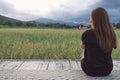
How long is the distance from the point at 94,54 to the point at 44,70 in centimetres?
110

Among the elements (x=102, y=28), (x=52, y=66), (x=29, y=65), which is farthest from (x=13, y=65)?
(x=102, y=28)

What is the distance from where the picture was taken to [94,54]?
635 cm

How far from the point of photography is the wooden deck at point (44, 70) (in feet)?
20.0

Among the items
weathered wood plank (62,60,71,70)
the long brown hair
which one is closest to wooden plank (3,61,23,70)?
weathered wood plank (62,60,71,70)

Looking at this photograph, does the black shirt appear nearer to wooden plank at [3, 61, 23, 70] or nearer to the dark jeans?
the dark jeans

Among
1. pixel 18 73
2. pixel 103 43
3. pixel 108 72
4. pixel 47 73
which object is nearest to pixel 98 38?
pixel 103 43

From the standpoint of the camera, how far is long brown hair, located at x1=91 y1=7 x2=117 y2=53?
6.20 metres

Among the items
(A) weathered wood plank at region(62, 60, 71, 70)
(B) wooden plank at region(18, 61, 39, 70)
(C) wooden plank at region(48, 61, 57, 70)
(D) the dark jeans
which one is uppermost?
(D) the dark jeans

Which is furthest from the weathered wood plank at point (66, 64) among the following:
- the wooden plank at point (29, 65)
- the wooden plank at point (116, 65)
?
the wooden plank at point (116, 65)

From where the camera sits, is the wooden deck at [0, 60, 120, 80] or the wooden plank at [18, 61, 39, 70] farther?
the wooden plank at [18, 61, 39, 70]

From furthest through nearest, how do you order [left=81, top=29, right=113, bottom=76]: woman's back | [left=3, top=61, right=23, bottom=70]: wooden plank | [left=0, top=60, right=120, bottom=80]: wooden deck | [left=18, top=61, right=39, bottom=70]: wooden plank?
[left=3, top=61, right=23, bottom=70]: wooden plank → [left=18, top=61, right=39, bottom=70]: wooden plank → [left=81, top=29, right=113, bottom=76]: woman's back → [left=0, top=60, right=120, bottom=80]: wooden deck

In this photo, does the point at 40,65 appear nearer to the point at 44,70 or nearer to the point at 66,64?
the point at 66,64

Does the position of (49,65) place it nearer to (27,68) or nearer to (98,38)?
(27,68)

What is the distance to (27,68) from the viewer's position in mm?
7160
